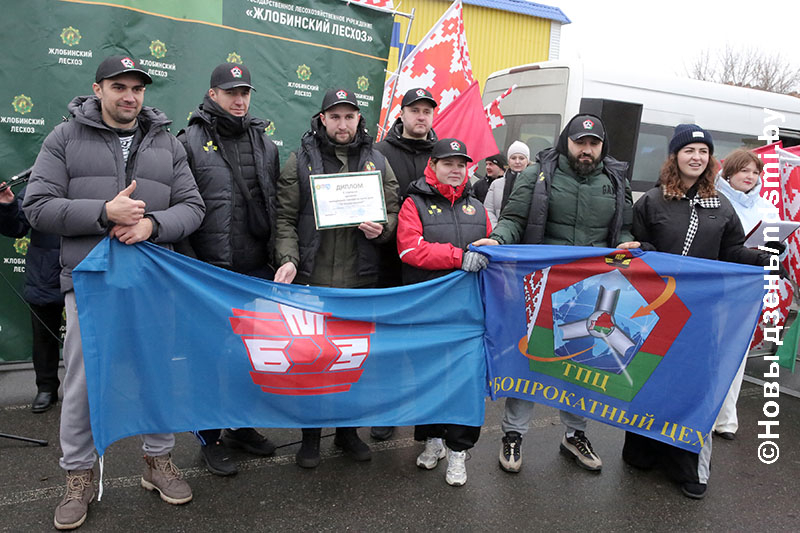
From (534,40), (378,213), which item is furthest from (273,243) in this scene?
(534,40)

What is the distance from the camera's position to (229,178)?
139 inches

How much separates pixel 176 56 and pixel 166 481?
3.52m

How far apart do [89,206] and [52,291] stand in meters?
1.88

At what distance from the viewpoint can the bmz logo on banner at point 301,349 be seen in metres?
3.28

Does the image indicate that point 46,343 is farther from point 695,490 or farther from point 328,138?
point 695,490

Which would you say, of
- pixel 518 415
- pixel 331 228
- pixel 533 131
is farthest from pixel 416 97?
pixel 533 131

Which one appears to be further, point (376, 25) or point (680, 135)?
point (376, 25)

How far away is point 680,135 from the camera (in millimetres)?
3764

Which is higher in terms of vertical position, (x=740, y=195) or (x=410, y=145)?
(x=410, y=145)

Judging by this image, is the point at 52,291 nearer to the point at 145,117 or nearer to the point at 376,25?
the point at 145,117

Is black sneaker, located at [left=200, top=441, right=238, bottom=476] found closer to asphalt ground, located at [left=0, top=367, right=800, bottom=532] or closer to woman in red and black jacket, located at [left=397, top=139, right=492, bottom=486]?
asphalt ground, located at [left=0, top=367, right=800, bottom=532]

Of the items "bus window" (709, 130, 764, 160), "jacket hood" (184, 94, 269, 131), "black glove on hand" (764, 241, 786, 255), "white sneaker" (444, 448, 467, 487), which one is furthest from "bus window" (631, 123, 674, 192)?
"jacket hood" (184, 94, 269, 131)

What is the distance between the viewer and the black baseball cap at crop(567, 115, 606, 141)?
3576 millimetres

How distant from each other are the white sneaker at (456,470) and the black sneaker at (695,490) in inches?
52.4
